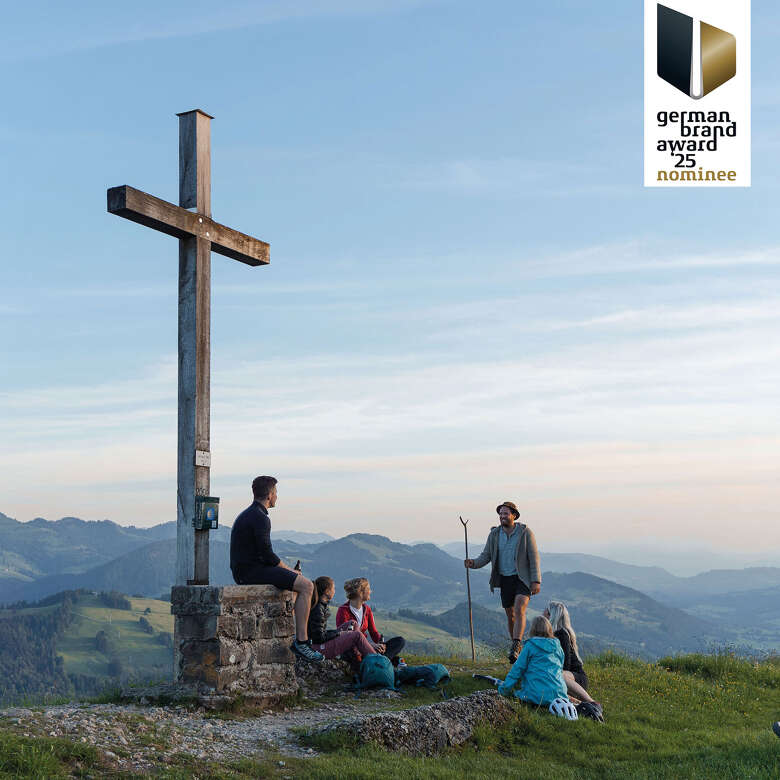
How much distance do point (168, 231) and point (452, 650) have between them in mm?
9585

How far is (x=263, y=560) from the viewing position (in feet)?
34.5

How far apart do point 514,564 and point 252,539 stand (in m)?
4.54

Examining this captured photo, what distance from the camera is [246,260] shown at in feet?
39.9

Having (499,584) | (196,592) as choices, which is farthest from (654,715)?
(196,592)

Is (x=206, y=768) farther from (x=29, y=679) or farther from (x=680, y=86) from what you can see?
(x=29, y=679)

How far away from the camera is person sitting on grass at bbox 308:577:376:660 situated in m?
11.2

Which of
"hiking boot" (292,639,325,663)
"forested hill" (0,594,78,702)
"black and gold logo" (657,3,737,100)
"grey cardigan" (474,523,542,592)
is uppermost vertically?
"black and gold logo" (657,3,737,100)

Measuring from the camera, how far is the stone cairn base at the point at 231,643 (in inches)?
380

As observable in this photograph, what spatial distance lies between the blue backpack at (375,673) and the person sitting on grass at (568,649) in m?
2.08

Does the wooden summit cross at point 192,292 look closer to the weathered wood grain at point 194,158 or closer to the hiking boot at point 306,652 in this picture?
the weathered wood grain at point 194,158

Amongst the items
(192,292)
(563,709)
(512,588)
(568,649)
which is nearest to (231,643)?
(563,709)

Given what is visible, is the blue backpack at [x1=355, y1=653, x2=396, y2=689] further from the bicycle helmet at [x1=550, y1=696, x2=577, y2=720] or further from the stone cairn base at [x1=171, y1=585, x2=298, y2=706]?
the bicycle helmet at [x1=550, y1=696, x2=577, y2=720]

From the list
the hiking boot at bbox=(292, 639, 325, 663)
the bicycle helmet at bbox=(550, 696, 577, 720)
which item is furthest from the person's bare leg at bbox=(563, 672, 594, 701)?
the hiking boot at bbox=(292, 639, 325, 663)

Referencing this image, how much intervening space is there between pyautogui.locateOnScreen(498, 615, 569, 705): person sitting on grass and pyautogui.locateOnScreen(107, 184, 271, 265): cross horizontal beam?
5.94 metres
